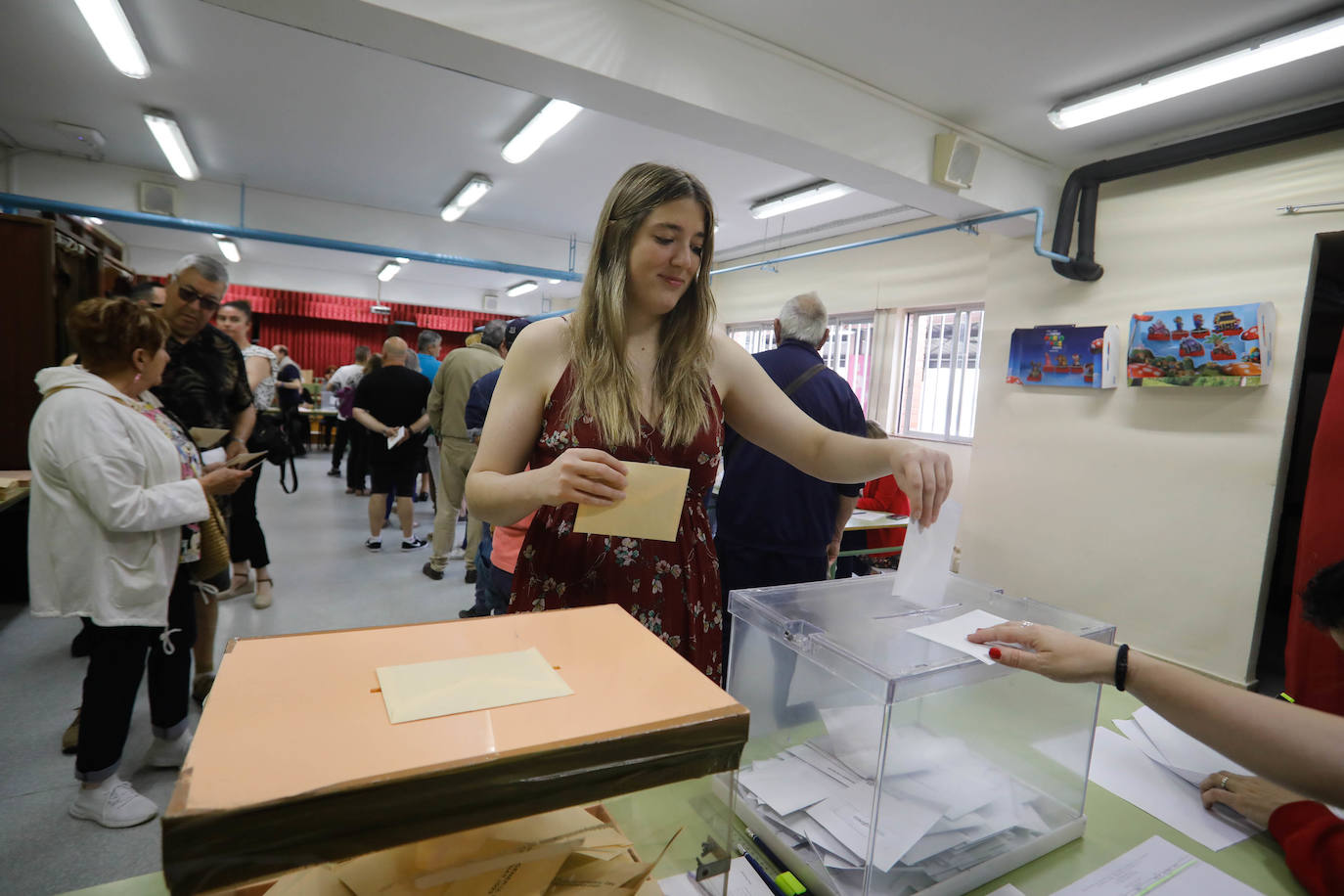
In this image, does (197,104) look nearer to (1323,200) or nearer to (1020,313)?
(1020,313)

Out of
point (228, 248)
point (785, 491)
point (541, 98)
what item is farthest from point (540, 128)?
point (228, 248)

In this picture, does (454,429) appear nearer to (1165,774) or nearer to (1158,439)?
(1165,774)

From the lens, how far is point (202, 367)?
2482 mm

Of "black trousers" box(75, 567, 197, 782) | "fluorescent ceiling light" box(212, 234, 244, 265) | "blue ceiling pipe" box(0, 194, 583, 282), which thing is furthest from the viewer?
"fluorescent ceiling light" box(212, 234, 244, 265)

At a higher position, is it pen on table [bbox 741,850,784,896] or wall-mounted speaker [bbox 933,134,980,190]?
wall-mounted speaker [bbox 933,134,980,190]

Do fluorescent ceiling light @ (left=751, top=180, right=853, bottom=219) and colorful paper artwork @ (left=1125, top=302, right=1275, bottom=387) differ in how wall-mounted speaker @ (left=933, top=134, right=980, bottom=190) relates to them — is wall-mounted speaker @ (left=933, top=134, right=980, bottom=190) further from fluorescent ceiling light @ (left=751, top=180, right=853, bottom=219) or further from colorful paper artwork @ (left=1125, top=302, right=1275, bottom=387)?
colorful paper artwork @ (left=1125, top=302, right=1275, bottom=387)

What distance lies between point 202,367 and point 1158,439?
194 inches

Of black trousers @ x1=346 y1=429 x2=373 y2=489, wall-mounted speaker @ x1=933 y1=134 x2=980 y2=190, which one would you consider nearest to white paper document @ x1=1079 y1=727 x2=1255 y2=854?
wall-mounted speaker @ x1=933 y1=134 x2=980 y2=190

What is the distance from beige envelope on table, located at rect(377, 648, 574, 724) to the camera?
19.0 inches

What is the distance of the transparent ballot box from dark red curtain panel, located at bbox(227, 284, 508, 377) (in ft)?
43.6

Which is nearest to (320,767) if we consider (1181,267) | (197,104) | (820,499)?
(820,499)

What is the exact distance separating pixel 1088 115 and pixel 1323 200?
1.19 metres

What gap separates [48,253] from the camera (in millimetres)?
3461

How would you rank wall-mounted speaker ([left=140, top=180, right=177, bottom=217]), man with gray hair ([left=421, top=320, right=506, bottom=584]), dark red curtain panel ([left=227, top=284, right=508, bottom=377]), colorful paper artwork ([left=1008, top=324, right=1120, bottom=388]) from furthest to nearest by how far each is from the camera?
dark red curtain panel ([left=227, top=284, right=508, bottom=377]) < wall-mounted speaker ([left=140, top=180, right=177, bottom=217]) < man with gray hair ([left=421, top=320, right=506, bottom=584]) < colorful paper artwork ([left=1008, top=324, right=1120, bottom=388])
